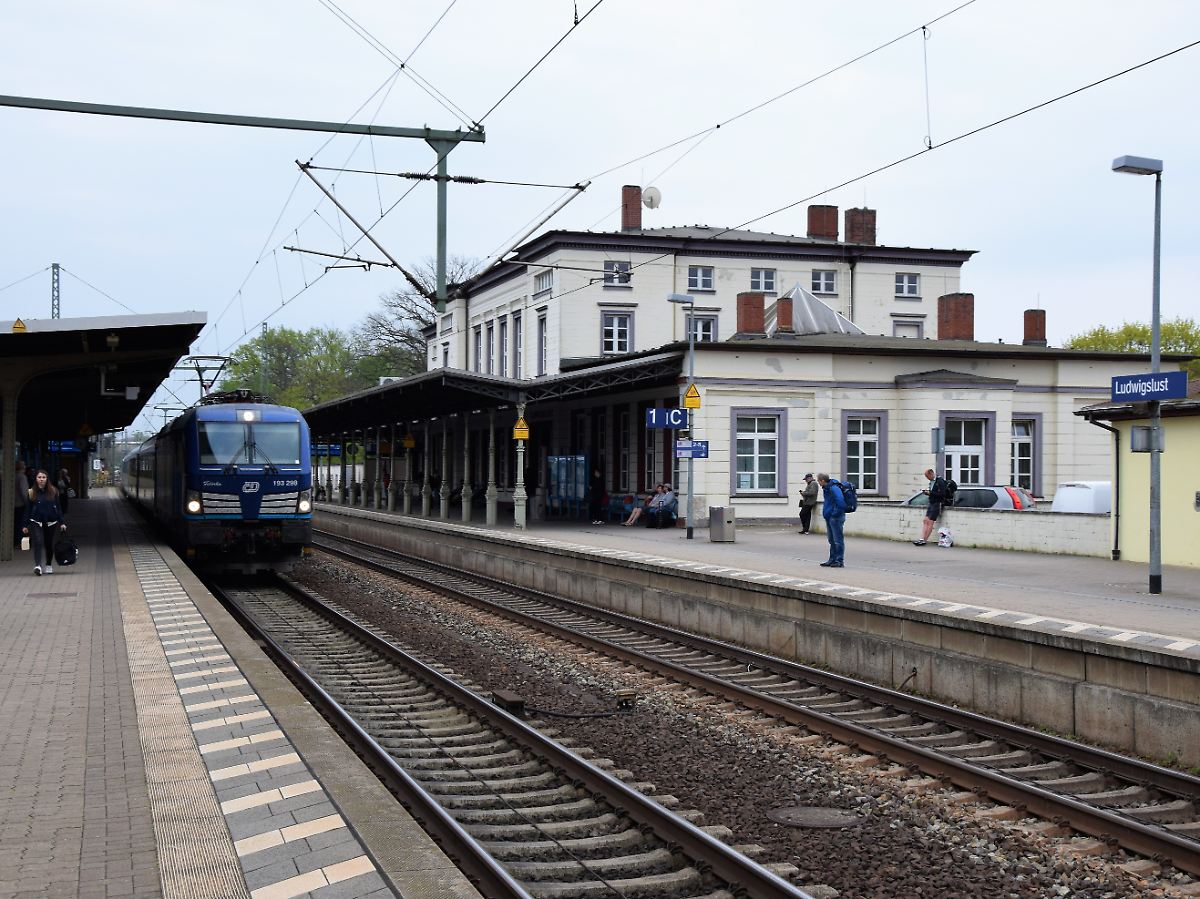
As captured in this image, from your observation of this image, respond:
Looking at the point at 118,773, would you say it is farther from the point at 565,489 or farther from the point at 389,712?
the point at 565,489

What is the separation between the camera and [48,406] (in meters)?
35.5

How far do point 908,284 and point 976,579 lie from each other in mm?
40946

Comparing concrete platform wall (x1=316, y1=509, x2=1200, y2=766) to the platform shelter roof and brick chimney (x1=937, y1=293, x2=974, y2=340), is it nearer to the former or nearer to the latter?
the platform shelter roof

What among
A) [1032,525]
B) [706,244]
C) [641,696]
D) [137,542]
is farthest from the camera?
[706,244]

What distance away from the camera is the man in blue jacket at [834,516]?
1839 cm

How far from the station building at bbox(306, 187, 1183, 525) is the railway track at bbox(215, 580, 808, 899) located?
17.4 metres

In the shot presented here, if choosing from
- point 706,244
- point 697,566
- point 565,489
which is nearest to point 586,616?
point 697,566

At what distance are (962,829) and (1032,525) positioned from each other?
16.5 metres

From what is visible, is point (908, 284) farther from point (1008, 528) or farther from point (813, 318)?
point (1008, 528)

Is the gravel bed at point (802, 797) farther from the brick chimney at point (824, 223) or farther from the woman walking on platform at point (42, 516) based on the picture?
the brick chimney at point (824, 223)

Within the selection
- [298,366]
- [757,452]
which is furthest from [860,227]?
[298,366]

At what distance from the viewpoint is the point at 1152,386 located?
14.4 meters

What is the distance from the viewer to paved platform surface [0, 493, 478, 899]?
5234 mm

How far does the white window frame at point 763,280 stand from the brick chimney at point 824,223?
4.63m
